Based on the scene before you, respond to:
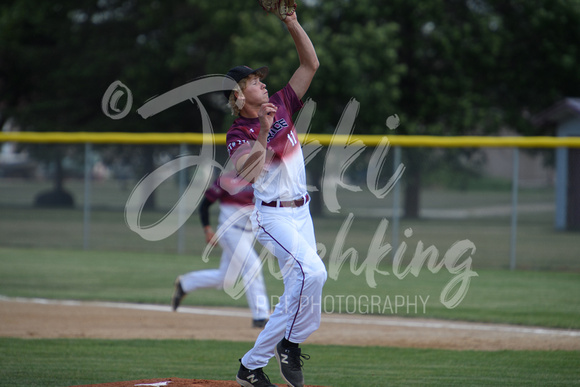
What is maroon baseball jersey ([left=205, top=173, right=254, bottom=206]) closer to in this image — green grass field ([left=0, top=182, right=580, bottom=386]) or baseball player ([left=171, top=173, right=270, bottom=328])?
baseball player ([left=171, top=173, right=270, bottom=328])

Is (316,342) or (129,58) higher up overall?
(129,58)

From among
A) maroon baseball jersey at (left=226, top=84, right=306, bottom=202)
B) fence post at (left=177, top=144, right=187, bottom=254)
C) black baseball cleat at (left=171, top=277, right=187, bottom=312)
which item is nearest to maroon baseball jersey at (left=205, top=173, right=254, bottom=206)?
black baseball cleat at (left=171, top=277, right=187, bottom=312)

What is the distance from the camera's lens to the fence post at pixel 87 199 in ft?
48.9

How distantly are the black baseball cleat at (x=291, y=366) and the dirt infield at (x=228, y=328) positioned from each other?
257 cm

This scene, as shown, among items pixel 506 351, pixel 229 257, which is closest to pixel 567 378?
pixel 506 351

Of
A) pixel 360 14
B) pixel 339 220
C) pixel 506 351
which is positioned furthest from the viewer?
pixel 360 14

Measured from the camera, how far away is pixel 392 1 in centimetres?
2225

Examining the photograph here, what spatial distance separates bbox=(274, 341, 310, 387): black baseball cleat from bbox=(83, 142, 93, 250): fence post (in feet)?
36.7

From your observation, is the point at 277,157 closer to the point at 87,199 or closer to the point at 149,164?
the point at 149,164

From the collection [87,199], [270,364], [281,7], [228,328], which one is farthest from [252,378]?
[87,199]

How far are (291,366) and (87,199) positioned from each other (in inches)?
450

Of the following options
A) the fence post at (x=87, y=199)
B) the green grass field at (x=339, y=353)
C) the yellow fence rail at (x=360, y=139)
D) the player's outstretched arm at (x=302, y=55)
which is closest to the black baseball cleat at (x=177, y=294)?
the green grass field at (x=339, y=353)

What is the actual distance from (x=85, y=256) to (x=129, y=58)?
595 inches

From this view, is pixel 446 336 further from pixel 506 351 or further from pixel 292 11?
pixel 292 11
